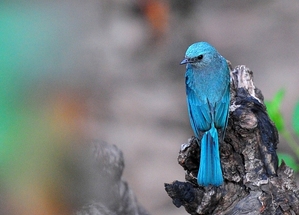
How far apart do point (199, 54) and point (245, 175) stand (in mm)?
1059

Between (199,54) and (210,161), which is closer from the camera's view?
(210,161)

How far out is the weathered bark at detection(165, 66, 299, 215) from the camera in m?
2.56

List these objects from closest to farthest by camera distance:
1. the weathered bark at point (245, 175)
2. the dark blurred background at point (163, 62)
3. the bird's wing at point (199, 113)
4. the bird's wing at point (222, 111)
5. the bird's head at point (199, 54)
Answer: the weathered bark at point (245, 175), the bird's wing at point (222, 111), the bird's wing at point (199, 113), the bird's head at point (199, 54), the dark blurred background at point (163, 62)

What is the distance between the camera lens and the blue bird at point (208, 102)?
2705mm

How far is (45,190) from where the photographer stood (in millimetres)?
920

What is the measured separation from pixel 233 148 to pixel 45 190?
2.08m

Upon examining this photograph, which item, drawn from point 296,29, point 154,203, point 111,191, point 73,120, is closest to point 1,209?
point 73,120

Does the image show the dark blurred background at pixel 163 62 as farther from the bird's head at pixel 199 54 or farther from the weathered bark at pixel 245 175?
the weathered bark at pixel 245 175

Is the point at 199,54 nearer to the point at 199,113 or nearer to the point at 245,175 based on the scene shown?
the point at 199,113

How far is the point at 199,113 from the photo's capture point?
3.21 m

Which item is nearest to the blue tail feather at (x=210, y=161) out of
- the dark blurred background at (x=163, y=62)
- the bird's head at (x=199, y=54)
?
the bird's head at (x=199, y=54)

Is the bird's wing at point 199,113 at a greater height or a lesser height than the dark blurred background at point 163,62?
lesser

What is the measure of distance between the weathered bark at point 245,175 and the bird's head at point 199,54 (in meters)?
0.47

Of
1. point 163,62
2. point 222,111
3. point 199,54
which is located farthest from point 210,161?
point 163,62
